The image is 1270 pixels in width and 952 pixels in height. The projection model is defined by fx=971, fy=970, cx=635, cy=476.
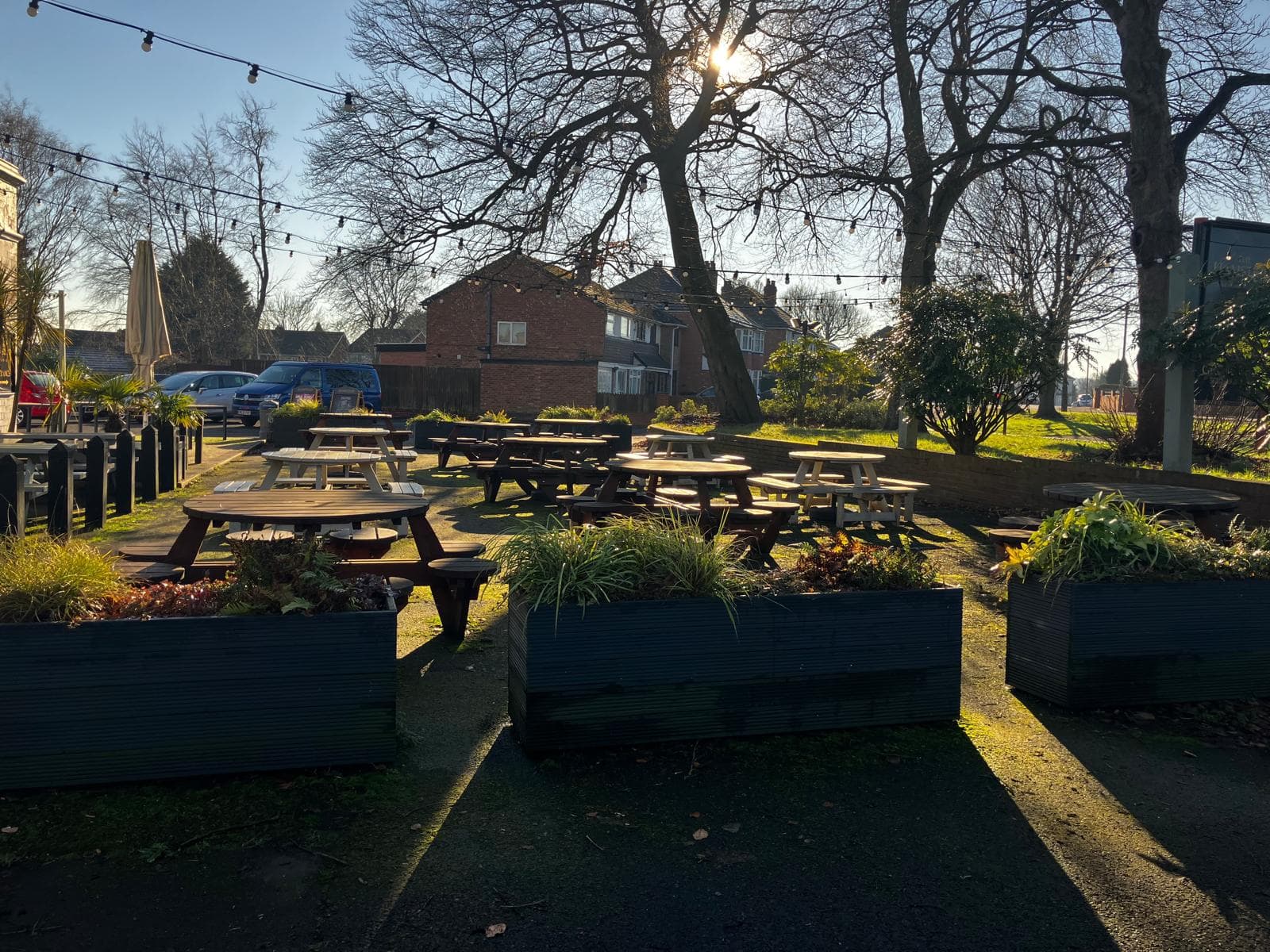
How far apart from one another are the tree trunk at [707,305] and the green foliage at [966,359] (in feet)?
27.2

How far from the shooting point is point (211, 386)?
28031 millimetres

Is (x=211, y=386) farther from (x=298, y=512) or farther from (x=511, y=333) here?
(x=298, y=512)

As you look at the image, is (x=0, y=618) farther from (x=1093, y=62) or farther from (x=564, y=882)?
(x=1093, y=62)

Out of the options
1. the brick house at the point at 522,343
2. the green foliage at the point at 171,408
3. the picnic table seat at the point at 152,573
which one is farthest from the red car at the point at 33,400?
the brick house at the point at 522,343

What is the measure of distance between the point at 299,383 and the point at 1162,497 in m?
23.1

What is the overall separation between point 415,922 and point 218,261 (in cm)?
5286

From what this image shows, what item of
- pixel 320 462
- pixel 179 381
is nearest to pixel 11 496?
pixel 320 462

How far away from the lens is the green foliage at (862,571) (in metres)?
3.94

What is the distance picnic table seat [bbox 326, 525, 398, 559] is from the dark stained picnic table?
15cm

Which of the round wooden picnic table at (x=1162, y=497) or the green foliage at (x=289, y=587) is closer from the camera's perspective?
the green foliage at (x=289, y=587)

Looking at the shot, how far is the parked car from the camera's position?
27.2 meters

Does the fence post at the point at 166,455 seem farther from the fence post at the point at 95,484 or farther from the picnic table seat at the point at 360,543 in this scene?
the picnic table seat at the point at 360,543

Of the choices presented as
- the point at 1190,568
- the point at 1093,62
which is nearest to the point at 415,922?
the point at 1190,568

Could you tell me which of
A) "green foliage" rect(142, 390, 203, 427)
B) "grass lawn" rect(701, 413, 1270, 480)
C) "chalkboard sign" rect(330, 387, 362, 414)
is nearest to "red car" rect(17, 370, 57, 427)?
"green foliage" rect(142, 390, 203, 427)
